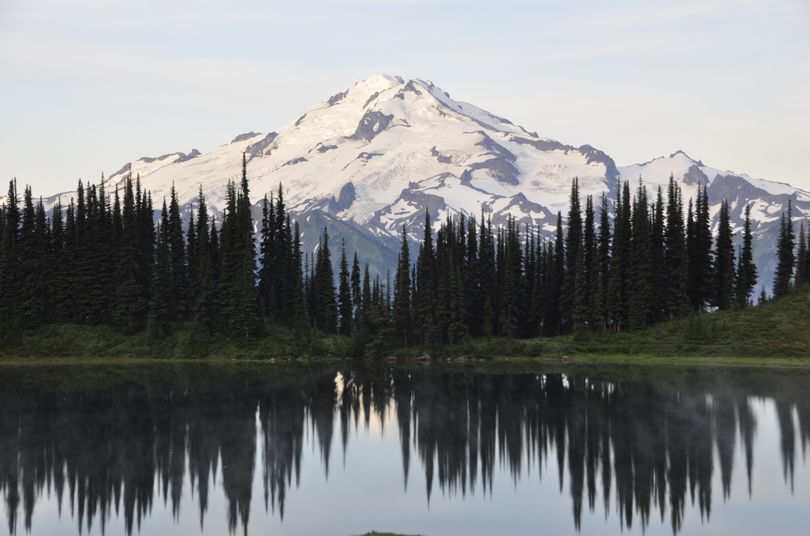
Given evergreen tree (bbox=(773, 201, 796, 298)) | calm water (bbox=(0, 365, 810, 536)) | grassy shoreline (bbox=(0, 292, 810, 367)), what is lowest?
calm water (bbox=(0, 365, 810, 536))

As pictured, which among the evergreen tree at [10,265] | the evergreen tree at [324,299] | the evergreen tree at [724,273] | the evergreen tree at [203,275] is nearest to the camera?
the evergreen tree at [10,265]

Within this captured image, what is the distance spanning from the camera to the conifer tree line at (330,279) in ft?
474

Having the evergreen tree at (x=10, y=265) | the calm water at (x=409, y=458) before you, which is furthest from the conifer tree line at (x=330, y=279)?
the calm water at (x=409, y=458)

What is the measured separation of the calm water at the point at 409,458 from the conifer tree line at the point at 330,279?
46.7m

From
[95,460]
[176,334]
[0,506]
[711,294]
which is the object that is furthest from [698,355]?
[0,506]

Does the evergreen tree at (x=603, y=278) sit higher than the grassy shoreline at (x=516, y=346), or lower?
higher

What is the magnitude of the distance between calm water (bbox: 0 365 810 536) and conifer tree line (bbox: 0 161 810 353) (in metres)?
46.7

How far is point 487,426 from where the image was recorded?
70.9m

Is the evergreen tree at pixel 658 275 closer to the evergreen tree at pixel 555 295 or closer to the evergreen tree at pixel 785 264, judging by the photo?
the evergreen tree at pixel 555 295

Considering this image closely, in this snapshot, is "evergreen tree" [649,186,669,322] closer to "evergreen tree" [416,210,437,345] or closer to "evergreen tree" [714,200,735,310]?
"evergreen tree" [714,200,735,310]

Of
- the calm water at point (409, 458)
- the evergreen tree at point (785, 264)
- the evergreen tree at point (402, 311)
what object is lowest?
the calm water at point (409, 458)

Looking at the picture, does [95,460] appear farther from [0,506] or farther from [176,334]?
[176,334]

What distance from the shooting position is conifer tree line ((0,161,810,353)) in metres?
144

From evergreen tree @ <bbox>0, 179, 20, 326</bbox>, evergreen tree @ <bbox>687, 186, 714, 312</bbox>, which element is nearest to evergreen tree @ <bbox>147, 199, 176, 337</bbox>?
evergreen tree @ <bbox>0, 179, 20, 326</bbox>
